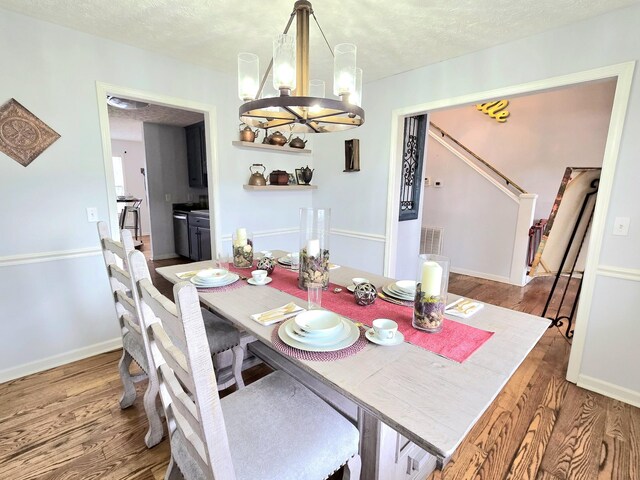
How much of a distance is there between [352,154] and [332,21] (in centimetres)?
142

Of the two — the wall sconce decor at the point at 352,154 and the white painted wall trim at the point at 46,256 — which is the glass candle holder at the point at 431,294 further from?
the white painted wall trim at the point at 46,256

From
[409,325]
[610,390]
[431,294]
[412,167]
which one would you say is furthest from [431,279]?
[412,167]

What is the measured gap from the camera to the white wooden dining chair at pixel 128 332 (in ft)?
4.81

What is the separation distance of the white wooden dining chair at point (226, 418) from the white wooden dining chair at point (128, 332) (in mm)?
448

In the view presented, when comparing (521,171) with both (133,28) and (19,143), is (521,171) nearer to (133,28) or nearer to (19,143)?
(133,28)

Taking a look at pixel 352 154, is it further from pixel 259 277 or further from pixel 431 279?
pixel 431 279

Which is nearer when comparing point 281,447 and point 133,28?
point 281,447

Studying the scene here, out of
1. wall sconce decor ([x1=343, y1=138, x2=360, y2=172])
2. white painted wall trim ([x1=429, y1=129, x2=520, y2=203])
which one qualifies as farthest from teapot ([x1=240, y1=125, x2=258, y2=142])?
white painted wall trim ([x1=429, y1=129, x2=520, y2=203])

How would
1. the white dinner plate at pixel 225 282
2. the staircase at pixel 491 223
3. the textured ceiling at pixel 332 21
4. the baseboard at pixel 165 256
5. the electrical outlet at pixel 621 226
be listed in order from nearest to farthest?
the white dinner plate at pixel 225 282, the textured ceiling at pixel 332 21, the electrical outlet at pixel 621 226, the staircase at pixel 491 223, the baseboard at pixel 165 256

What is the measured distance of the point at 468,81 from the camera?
7.99 ft

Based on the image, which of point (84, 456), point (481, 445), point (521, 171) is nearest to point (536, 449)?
point (481, 445)

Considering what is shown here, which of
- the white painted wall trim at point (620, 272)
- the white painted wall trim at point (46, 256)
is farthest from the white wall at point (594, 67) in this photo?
the white painted wall trim at point (46, 256)

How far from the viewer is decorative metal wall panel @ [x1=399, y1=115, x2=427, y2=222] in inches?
137

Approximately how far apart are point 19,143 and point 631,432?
4066 millimetres
